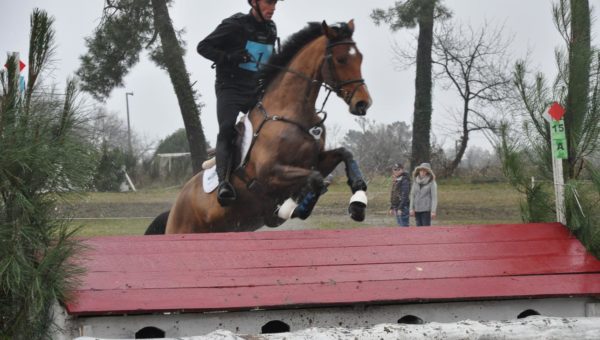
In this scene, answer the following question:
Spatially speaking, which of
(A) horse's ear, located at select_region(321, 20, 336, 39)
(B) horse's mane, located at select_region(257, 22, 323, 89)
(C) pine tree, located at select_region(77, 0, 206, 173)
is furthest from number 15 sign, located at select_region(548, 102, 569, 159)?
(C) pine tree, located at select_region(77, 0, 206, 173)

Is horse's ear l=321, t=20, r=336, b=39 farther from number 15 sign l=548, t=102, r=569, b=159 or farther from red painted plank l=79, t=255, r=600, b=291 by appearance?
red painted plank l=79, t=255, r=600, b=291

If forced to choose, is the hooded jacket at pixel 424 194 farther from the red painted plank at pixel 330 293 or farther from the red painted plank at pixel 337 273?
the red painted plank at pixel 330 293

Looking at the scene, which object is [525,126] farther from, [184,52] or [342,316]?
[184,52]

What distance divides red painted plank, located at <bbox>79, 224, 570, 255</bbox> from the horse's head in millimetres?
1303

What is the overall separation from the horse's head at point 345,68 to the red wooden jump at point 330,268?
4.31ft

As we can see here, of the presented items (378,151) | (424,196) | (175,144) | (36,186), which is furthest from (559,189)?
(175,144)

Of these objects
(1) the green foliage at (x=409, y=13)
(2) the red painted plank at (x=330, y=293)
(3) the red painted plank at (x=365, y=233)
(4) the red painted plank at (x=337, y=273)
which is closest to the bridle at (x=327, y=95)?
(3) the red painted plank at (x=365, y=233)

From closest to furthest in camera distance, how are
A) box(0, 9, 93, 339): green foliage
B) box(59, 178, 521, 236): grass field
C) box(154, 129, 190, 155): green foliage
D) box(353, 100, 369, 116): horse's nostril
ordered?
1. box(0, 9, 93, 339): green foliage
2. box(353, 100, 369, 116): horse's nostril
3. box(59, 178, 521, 236): grass field
4. box(154, 129, 190, 155): green foliage

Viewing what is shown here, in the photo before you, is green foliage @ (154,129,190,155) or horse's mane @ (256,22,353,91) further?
green foliage @ (154,129,190,155)

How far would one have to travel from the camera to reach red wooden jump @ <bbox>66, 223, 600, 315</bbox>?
4.17 m

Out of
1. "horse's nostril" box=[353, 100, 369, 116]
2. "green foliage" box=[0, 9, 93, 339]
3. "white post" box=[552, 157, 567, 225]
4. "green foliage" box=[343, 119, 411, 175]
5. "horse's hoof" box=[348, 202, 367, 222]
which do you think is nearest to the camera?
"green foliage" box=[0, 9, 93, 339]

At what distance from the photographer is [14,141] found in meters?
3.62

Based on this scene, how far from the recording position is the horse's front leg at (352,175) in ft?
18.8

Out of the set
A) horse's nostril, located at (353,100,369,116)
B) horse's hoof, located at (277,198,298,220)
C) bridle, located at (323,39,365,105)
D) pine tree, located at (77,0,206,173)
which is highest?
pine tree, located at (77,0,206,173)
